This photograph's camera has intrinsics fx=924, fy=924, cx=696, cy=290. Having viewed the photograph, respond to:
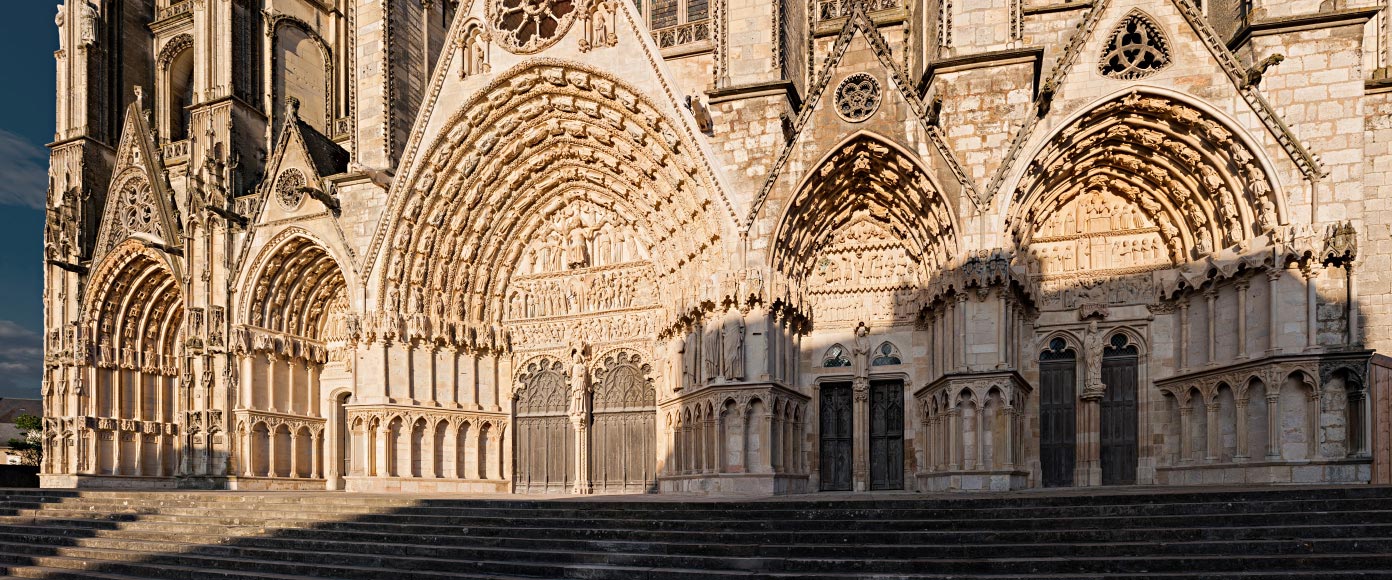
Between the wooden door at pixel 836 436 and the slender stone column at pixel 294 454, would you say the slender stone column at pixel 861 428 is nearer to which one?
the wooden door at pixel 836 436

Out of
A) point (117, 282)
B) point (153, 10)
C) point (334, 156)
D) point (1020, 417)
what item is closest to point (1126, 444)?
point (1020, 417)

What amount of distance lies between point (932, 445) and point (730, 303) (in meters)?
3.79

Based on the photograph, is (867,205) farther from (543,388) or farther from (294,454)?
(294,454)

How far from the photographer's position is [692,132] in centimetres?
1487

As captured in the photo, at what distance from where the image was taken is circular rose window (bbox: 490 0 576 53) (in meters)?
16.6

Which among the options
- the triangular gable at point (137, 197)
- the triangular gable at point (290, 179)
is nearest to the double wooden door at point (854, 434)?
the triangular gable at point (290, 179)

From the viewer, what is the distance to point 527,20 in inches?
663

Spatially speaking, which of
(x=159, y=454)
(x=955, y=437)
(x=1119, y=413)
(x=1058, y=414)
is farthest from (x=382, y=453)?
(x=1119, y=413)

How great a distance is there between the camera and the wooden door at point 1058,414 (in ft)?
47.4

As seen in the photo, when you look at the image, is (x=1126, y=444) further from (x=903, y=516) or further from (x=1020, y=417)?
(x=903, y=516)

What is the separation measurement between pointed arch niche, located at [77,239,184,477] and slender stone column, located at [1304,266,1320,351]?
71.3ft

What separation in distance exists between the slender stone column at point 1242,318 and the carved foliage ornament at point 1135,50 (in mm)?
3199

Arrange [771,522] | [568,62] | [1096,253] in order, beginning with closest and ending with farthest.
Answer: [771,522], [1096,253], [568,62]

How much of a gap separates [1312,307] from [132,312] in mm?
23734
